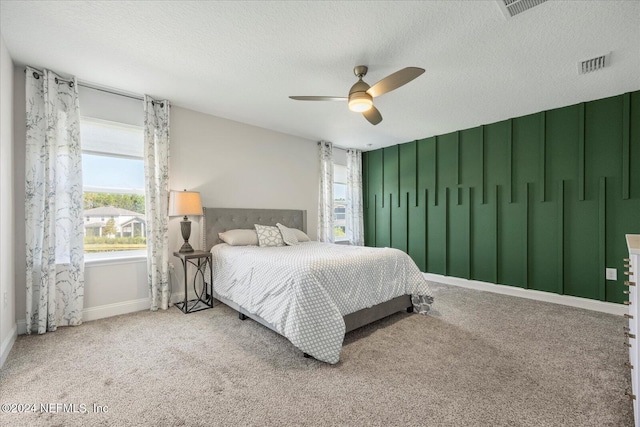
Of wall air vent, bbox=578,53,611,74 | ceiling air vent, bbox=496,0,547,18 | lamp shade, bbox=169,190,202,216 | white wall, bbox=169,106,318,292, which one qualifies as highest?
ceiling air vent, bbox=496,0,547,18

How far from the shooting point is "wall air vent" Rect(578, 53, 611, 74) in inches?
98.2

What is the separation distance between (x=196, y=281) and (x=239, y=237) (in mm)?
876

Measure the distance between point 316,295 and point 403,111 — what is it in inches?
112

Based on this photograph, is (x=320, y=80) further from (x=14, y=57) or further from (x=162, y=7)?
(x=14, y=57)

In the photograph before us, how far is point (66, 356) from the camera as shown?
227cm

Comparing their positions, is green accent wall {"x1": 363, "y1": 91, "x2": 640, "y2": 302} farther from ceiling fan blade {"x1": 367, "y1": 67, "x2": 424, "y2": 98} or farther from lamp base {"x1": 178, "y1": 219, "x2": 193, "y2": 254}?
lamp base {"x1": 178, "y1": 219, "x2": 193, "y2": 254}

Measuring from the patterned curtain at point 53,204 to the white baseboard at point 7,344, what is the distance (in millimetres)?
110

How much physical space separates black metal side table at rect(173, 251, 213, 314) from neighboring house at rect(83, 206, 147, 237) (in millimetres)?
571

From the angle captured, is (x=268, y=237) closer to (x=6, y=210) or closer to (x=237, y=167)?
(x=237, y=167)

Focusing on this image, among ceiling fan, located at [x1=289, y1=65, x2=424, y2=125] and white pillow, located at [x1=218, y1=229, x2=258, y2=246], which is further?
white pillow, located at [x1=218, y1=229, x2=258, y2=246]

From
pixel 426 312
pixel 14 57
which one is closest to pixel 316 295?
pixel 426 312

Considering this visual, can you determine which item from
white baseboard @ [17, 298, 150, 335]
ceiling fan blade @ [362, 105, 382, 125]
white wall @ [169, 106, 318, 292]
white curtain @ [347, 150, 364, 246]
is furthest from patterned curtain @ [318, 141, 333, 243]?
white baseboard @ [17, 298, 150, 335]

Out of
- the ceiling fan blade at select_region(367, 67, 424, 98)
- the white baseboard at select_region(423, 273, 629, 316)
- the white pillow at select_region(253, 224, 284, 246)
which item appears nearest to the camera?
the ceiling fan blade at select_region(367, 67, 424, 98)

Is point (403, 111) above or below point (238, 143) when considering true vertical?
above
